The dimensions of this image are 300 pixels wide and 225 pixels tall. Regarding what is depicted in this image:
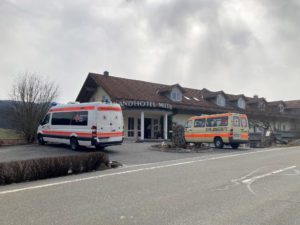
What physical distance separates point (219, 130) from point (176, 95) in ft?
47.4

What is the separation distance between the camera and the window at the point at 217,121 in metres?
20.8

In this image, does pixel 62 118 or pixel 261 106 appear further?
pixel 261 106

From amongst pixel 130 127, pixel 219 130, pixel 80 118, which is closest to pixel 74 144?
pixel 80 118

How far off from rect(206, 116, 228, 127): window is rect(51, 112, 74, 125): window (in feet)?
31.2

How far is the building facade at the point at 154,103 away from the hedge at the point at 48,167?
627 inches

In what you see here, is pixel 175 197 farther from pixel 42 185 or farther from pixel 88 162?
pixel 88 162

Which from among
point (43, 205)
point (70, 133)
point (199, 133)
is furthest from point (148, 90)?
point (43, 205)

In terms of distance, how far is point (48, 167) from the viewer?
9633 mm

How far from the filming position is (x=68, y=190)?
743 centimetres

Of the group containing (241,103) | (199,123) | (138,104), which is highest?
(241,103)

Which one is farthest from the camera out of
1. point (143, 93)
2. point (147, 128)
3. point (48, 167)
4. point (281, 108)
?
point (281, 108)

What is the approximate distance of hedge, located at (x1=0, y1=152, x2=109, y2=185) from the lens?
8.79 meters

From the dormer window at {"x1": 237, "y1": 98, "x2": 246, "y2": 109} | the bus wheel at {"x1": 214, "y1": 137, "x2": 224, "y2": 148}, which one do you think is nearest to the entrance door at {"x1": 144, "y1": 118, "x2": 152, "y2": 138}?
the bus wheel at {"x1": 214, "y1": 137, "x2": 224, "y2": 148}

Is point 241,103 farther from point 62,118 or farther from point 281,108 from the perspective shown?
point 62,118
